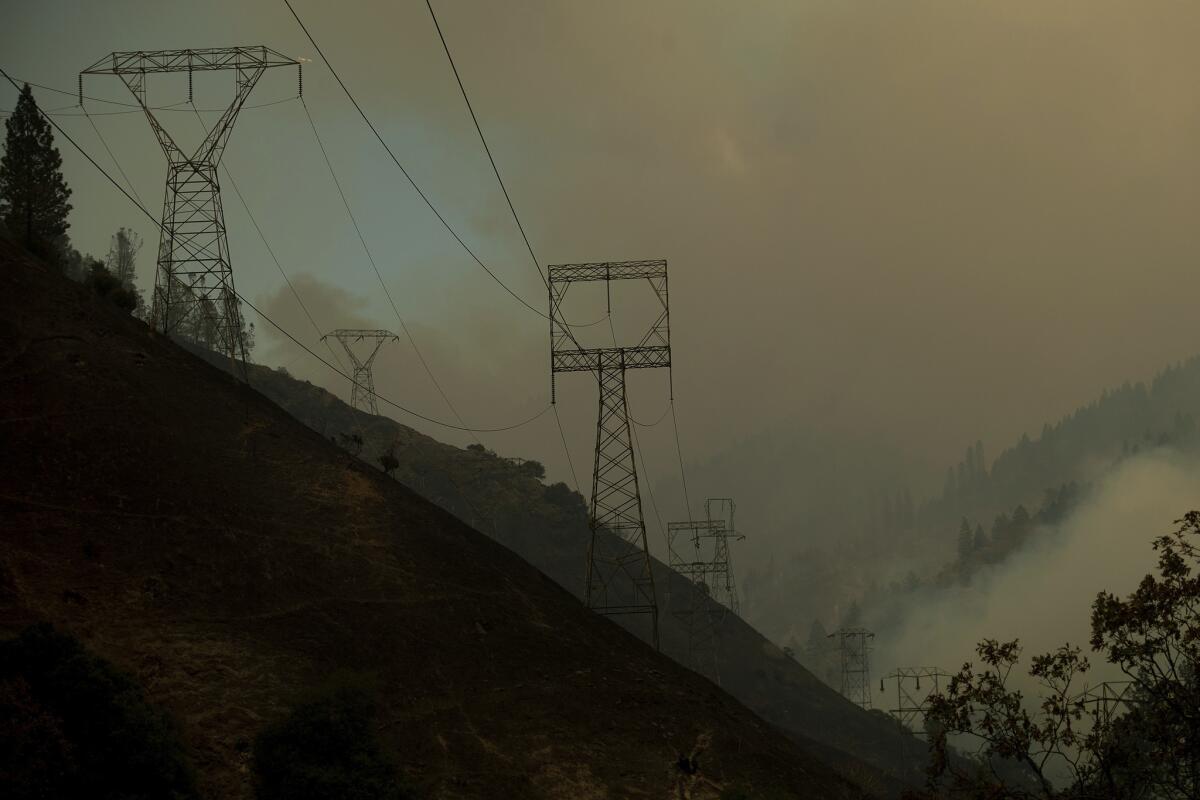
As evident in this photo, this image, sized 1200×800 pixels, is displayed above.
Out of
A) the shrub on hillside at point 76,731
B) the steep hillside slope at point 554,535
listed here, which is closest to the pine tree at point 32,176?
the steep hillside slope at point 554,535

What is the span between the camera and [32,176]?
3253 inches

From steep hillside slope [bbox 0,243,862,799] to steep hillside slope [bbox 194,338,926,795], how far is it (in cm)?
6292

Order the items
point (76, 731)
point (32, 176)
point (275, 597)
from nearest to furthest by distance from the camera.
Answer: point (76, 731), point (275, 597), point (32, 176)

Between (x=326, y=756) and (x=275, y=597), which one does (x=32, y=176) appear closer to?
(x=275, y=597)

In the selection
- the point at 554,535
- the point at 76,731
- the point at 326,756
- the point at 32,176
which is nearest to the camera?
the point at 76,731

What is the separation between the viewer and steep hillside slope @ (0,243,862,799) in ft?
131

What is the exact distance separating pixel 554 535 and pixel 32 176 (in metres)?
96.4

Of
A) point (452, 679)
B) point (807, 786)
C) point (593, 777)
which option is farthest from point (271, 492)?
point (807, 786)

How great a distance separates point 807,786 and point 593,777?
11.7 m

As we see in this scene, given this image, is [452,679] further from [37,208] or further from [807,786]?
[37,208]

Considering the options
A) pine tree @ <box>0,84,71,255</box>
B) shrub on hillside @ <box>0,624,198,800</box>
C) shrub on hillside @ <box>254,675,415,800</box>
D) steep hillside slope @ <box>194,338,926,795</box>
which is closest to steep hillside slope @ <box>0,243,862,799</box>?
shrub on hillside @ <box>254,675,415,800</box>

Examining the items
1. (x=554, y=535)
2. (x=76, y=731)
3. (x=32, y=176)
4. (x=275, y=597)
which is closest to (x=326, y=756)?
(x=76, y=731)

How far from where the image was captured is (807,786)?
1902 inches

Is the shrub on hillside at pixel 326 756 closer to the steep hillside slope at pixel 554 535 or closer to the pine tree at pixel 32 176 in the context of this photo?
the pine tree at pixel 32 176
